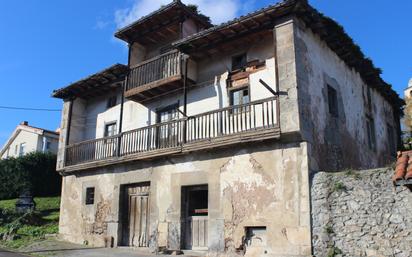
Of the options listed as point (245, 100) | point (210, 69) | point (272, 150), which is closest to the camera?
point (272, 150)

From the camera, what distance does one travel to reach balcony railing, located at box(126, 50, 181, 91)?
14.3 meters

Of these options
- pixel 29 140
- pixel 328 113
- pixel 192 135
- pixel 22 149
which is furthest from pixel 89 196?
pixel 22 149

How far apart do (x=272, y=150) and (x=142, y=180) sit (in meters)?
5.38

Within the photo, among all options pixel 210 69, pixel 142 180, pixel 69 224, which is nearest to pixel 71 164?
pixel 69 224

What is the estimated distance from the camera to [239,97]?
13367 mm

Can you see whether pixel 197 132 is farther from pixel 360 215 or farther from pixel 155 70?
pixel 360 215

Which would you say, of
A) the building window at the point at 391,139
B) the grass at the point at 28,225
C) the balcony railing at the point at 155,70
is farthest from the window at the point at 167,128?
the building window at the point at 391,139

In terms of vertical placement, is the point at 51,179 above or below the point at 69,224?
above

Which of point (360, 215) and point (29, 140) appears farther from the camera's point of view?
point (29, 140)

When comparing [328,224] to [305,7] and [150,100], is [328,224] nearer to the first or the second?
[305,7]

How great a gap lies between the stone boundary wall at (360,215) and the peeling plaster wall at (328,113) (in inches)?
43.2

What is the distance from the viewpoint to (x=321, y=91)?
1277 centimetres

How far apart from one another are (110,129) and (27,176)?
12.3m

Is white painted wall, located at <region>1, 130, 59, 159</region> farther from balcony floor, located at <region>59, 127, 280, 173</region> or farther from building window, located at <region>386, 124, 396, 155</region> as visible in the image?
building window, located at <region>386, 124, 396, 155</region>
